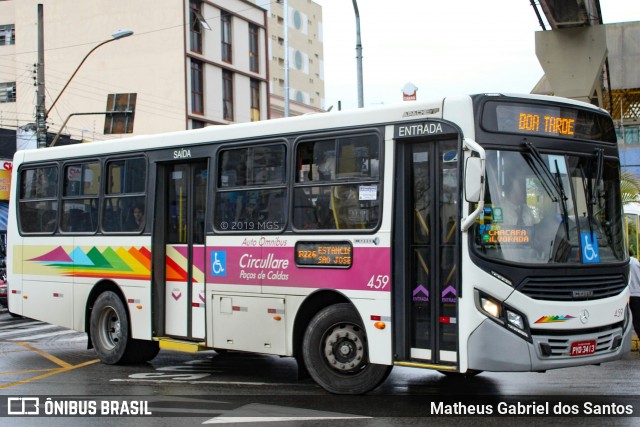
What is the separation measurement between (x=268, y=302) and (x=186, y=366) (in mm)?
2756

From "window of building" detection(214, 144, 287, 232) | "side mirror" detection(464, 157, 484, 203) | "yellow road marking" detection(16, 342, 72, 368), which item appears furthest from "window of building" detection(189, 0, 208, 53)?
"side mirror" detection(464, 157, 484, 203)

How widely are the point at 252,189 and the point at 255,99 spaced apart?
163ft

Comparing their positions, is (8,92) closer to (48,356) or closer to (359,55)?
(359,55)

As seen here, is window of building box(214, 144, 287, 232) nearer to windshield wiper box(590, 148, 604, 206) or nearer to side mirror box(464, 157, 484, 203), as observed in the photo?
side mirror box(464, 157, 484, 203)

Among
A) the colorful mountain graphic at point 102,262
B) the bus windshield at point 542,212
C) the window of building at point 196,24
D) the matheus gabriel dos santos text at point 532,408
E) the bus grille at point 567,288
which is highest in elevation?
the window of building at point 196,24

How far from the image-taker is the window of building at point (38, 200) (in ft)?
45.5

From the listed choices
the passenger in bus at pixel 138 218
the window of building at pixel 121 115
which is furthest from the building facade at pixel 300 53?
the passenger in bus at pixel 138 218

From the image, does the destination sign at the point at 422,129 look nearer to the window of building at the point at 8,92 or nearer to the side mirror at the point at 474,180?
the side mirror at the point at 474,180

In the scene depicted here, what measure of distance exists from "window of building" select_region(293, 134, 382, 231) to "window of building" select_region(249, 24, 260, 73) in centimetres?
5014

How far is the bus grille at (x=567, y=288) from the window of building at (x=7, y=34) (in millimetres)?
54583

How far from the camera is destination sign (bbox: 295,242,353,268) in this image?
960cm

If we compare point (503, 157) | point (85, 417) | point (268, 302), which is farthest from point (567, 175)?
point (85, 417)

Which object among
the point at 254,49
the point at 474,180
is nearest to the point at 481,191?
the point at 474,180

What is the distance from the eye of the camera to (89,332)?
13.2m
